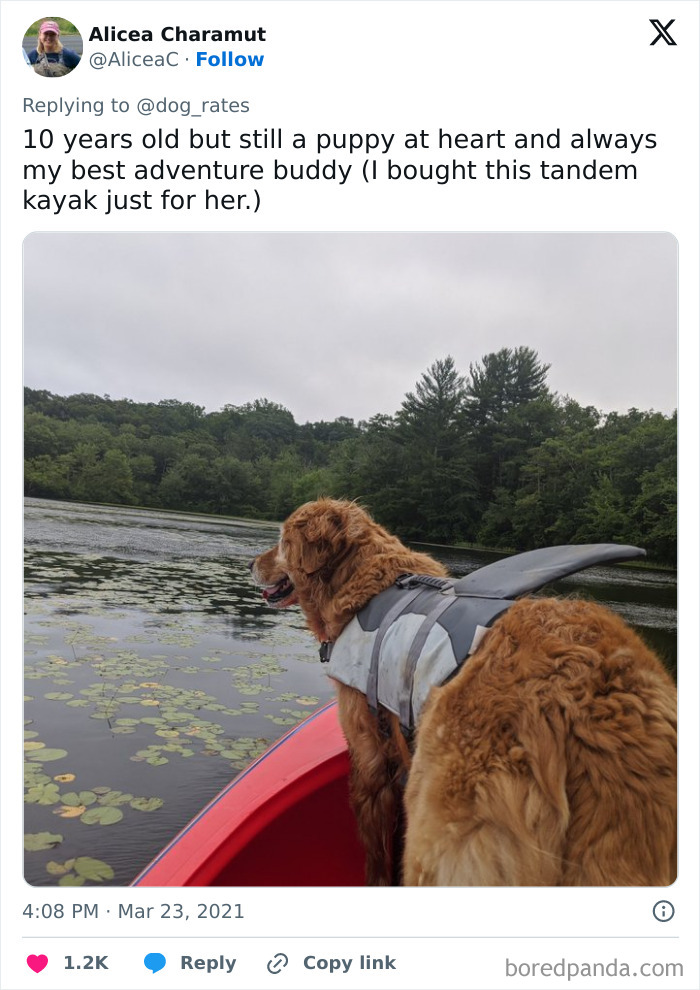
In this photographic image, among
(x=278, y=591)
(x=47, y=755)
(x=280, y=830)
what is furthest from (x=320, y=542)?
(x=47, y=755)

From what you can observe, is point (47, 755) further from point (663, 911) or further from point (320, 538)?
point (663, 911)

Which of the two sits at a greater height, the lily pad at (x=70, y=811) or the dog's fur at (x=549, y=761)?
the dog's fur at (x=549, y=761)

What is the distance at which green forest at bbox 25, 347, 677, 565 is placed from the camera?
378 centimetres

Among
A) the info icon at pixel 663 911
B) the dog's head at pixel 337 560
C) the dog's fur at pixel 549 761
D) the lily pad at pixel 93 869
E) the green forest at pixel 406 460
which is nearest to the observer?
the dog's fur at pixel 549 761

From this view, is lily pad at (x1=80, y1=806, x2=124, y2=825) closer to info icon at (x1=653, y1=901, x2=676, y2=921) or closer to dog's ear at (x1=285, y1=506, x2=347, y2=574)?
dog's ear at (x1=285, y1=506, x2=347, y2=574)

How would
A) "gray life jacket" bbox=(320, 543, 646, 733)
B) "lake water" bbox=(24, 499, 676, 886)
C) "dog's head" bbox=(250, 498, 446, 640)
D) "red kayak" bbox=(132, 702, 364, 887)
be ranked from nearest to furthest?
"gray life jacket" bbox=(320, 543, 646, 733) → "red kayak" bbox=(132, 702, 364, 887) → "dog's head" bbox=(250, 498, 446, 640) → "lake water" bbox=(24, 499, 676, 886)

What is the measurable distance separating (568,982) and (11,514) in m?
2.06

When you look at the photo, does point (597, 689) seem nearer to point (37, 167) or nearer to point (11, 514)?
point (11, 514)

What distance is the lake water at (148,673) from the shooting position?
2250 millimetres

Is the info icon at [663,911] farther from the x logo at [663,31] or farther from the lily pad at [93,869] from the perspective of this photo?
the x logo at [663,31]

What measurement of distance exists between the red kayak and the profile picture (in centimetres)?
253

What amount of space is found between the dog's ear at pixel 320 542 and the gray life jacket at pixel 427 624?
293 millimetres

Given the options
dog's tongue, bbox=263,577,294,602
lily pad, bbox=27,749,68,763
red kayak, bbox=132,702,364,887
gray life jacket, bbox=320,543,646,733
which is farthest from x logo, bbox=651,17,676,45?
lily pad, bbox=27,749,68,763

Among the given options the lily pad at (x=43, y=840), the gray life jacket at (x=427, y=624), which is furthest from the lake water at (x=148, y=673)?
the gray life jacket at (x=427, y=624)
